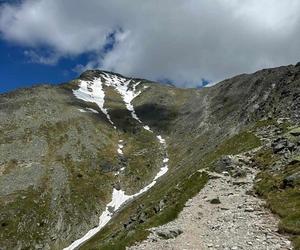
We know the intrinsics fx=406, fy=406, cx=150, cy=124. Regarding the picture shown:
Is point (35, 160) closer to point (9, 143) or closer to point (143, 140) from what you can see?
point (9, 143)

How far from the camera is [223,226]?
27.6 m

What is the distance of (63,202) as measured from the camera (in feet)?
362

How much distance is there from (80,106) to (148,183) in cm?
7746

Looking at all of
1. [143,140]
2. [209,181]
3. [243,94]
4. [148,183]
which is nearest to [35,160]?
[148,183]

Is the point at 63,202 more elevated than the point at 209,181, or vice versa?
the point at 63,202

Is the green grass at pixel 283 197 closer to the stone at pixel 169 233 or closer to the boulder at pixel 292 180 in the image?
the boulder at pixel 292 180

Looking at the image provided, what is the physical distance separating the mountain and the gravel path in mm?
3094

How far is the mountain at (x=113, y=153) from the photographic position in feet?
218

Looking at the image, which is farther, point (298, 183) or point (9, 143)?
point (9, 143)

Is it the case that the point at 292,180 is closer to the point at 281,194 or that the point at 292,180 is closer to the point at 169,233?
the point at 281,194

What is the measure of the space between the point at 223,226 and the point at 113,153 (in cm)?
12057

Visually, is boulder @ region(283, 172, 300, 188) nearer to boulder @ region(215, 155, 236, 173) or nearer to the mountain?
the mountain

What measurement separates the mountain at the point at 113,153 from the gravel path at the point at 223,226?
3.09 m

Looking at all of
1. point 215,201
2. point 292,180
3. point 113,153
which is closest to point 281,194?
point 292,180
